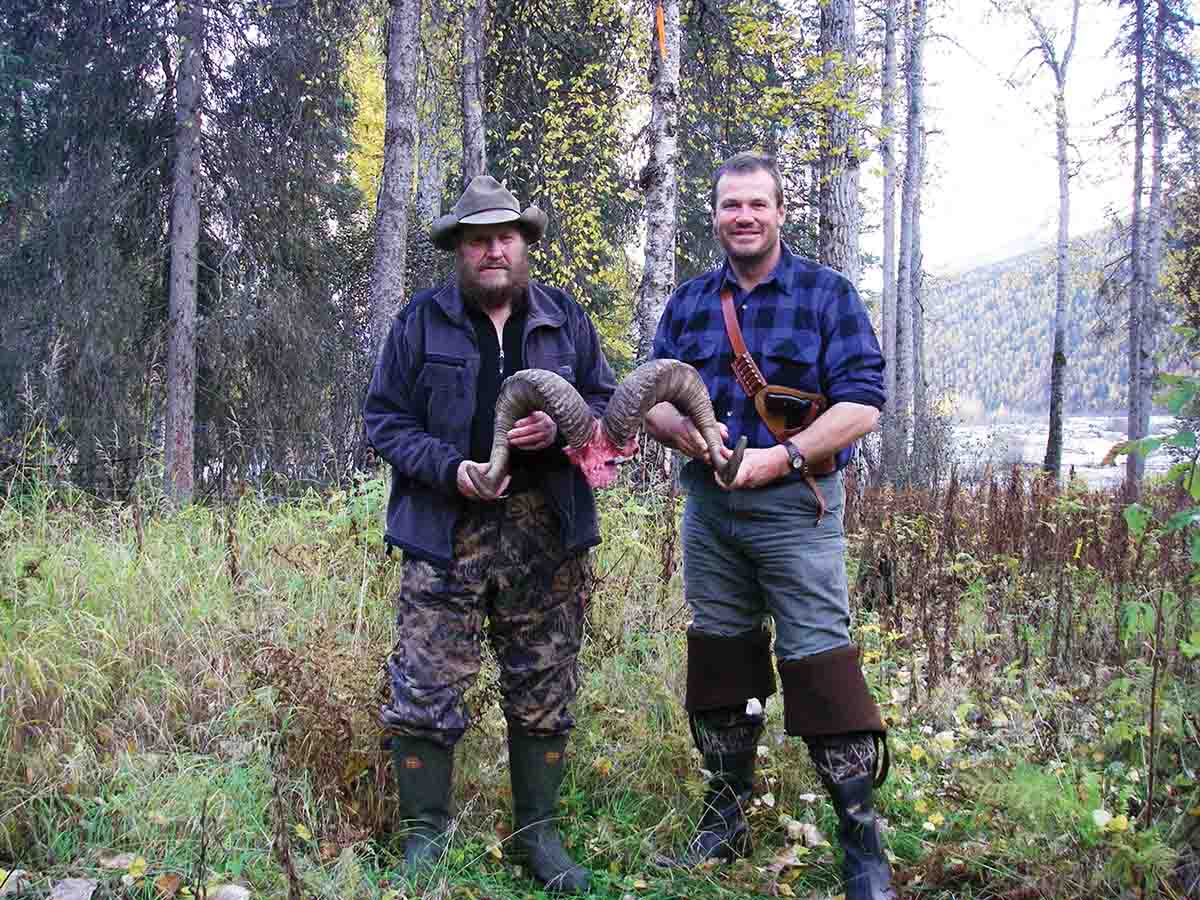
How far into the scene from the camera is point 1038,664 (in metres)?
5.14

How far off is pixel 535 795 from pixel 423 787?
0.45m

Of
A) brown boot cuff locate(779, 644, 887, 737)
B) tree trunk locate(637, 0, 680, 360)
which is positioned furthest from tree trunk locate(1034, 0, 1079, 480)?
brown boot cuff locate(779, 644, 887, 737)

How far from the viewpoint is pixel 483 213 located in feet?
11.6

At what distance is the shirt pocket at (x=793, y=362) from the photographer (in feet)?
11.3

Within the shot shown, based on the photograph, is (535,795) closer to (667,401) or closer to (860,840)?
(860,840)

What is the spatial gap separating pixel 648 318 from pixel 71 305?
6.70 m

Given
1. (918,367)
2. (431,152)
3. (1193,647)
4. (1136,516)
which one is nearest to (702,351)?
(1136,516)

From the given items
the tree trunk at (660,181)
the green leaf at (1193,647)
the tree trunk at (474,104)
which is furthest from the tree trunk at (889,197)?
the green leaf at (1193,647)

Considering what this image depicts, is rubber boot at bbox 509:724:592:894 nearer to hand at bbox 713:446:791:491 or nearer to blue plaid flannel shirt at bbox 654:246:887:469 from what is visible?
hand at bbox 713:446:791:491

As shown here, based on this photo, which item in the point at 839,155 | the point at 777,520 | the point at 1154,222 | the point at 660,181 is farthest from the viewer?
the point at 1154,222

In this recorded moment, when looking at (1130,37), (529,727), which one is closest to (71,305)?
(529,727)

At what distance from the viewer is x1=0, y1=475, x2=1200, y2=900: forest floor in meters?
3.28

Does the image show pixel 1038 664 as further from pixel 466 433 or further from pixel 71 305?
pixel 71 305

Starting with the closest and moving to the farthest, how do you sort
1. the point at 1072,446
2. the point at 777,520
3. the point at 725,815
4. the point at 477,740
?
the point at 777,520
the point at 725,815
the point at 477,740
the point at 1072,446
